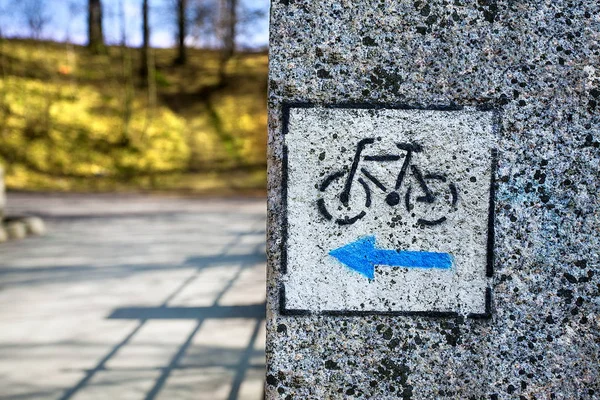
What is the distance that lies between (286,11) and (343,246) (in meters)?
0.61

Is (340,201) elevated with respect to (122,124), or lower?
lower

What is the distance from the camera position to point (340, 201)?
4.94 feet

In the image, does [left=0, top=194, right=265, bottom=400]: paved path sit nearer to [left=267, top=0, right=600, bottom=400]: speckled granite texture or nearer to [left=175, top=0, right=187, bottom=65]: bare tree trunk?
[left=267, top=0, right=600, bottom=400]: speckled granite texture

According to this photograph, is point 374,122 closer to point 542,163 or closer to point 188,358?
point 542,163

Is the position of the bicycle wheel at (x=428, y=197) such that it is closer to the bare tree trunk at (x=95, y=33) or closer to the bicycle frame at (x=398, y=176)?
the bicycle frame at (x=398, y=176)

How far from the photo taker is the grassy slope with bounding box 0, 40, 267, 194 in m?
20.8

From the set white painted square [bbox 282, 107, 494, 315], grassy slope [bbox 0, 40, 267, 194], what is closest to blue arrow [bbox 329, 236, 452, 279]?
white painted square [bbox 282, 107, 494, 315]

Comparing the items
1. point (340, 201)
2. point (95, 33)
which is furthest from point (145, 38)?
point (340, 201)

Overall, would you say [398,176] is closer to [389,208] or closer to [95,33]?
[389,208]

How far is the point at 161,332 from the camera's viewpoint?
18.6 feet

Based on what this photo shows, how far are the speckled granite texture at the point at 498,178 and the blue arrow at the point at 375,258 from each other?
5.2 inches

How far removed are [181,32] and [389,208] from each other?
1210 inches

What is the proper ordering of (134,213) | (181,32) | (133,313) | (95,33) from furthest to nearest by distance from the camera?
(181,32) < (95,33) < (134,213) < (133,313)

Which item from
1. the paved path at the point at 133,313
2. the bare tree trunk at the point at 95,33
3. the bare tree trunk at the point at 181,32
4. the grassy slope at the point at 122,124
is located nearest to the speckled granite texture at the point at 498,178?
the paved path at the point at 133,313
